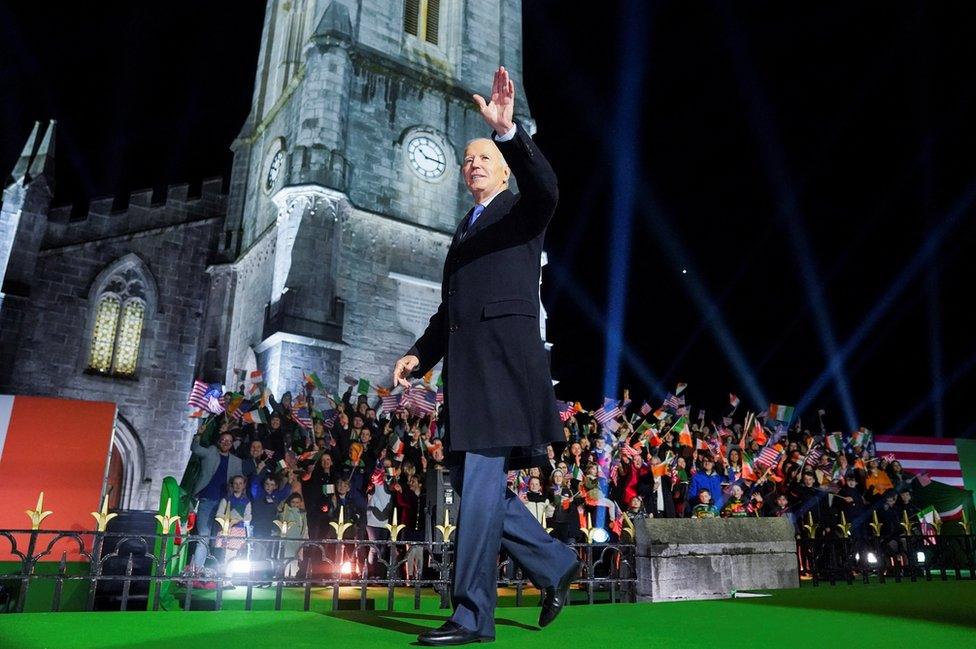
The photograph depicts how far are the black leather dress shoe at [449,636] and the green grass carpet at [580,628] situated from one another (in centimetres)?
11

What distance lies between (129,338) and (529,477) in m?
16.8

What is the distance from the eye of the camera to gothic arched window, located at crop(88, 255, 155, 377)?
67.4ft

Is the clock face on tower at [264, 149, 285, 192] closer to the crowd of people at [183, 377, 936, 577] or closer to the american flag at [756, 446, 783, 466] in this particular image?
the crowd of people at [183, 377, 936, 577]

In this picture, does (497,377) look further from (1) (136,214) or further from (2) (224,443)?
(1) (136,214)

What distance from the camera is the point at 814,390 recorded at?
27.4 meters

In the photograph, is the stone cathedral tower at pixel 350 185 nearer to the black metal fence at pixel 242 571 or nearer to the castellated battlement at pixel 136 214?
the castellated battlement at pixel 136 214

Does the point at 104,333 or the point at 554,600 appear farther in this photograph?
the point at 104,333

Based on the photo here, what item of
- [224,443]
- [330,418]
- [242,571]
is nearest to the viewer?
[242,571]

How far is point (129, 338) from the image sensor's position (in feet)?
69.3

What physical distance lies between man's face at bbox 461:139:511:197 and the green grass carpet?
7.05 ft

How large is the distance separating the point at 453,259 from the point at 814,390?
2815cm

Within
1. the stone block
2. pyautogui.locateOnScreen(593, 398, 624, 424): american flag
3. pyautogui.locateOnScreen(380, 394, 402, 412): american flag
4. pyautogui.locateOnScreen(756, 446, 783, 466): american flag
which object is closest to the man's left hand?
the stone block

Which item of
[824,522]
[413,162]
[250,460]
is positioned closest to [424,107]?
[413,162]

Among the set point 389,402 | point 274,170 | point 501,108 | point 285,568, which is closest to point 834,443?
point 389,402
